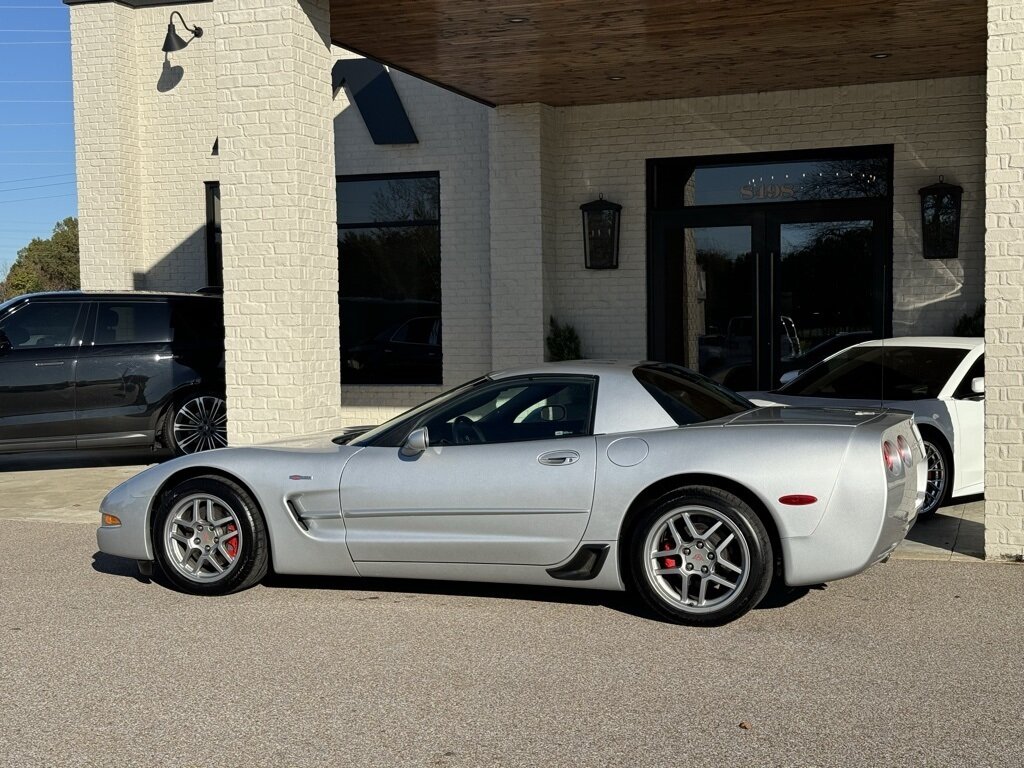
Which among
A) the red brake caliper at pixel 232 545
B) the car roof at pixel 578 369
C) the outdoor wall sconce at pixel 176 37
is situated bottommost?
the red brake caliper at pixel 232 545

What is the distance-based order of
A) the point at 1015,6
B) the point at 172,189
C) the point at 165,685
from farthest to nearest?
the point at 172,189 < the point at 1015,6 < the point at 165,685

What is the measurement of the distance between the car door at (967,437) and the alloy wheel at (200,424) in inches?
285

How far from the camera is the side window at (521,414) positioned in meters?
6.75

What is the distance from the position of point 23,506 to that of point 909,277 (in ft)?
29.7

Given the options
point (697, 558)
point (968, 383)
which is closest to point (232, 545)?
point (697, 558)

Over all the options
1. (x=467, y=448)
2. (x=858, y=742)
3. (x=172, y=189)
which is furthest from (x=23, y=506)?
(x=858, y=742)

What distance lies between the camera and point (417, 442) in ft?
22.0

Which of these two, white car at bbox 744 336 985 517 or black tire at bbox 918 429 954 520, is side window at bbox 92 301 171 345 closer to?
white car at bbox 744 336 985 517

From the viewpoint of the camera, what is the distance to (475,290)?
15.0m

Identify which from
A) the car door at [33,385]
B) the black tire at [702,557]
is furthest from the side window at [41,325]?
the black tire at [702,557]

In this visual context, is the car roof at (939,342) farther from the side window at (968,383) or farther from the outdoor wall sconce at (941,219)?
the outdoor wall sconce at (941,219)

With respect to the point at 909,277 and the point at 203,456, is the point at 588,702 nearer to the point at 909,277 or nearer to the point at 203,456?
the point at 203,456

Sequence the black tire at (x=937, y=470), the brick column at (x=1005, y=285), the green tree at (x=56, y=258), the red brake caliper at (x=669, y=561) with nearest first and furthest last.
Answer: the red brake caliper at (x=669, y=561), the brick column at (x=1005, y=285), the black tire at (x=937, y=470), the green tree at (x=56, y=258)

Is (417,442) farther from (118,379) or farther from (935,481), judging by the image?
(118,379)
